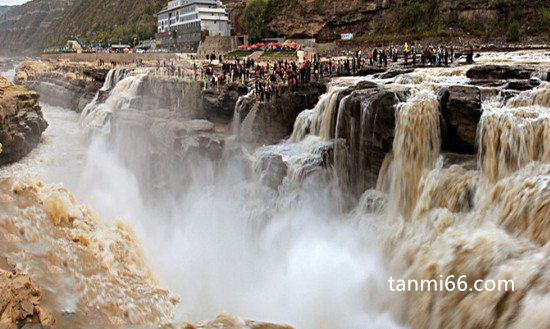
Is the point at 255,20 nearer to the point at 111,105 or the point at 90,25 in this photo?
the point at 111,105

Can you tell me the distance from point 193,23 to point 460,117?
68960 mm

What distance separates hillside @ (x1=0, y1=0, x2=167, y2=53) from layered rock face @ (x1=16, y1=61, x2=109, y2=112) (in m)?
35.9

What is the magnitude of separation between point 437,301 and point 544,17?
44.8 metres

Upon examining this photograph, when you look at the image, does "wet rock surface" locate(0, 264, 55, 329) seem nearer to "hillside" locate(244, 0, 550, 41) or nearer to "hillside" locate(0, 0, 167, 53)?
"hillside" locate(244, 0, 550, 41)

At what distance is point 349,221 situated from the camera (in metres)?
17.1

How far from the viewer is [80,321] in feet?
30.6

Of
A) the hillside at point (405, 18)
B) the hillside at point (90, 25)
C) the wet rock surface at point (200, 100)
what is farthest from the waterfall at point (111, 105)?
the hillside at point (90, 25)

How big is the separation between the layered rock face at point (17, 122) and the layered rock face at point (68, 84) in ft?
58.6

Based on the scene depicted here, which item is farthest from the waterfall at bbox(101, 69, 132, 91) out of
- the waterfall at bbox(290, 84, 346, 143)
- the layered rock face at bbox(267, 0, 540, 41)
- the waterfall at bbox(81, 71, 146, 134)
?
the layered rock face at bbox(267, 0, 540, 41)

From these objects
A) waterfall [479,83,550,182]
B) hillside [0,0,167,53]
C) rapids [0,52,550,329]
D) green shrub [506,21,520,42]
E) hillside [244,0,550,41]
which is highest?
hillside [0,0,167,53]

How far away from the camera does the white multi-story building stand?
7612cm

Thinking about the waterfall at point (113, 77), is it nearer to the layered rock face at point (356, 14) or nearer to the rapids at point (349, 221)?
the rapids at point (349, 221)

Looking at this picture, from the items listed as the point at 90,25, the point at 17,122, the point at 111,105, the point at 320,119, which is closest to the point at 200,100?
the point at 320,119

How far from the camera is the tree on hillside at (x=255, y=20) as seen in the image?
2640 inches
